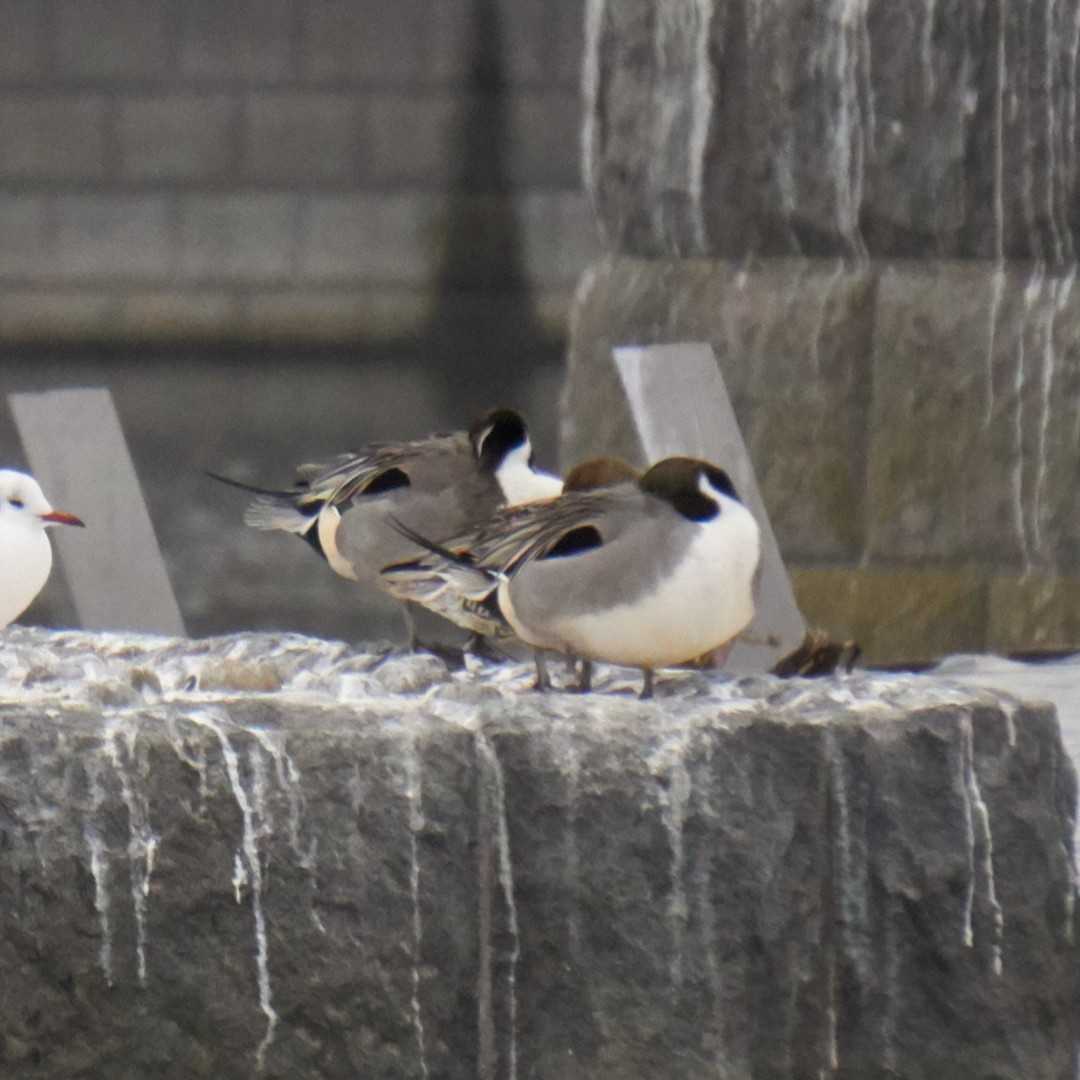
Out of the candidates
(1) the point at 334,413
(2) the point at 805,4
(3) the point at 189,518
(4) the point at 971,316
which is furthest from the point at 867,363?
(1) the point at 334,413

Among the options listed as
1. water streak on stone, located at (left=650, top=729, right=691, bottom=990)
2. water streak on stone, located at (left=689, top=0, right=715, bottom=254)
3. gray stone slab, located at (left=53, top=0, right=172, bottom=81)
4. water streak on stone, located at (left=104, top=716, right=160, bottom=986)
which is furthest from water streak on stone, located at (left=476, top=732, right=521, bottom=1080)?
gray stone slab, located at (left=53, top=0, right=172, bottom=81)

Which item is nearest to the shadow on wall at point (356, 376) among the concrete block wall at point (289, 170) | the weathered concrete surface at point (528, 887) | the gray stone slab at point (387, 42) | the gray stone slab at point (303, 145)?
the concrete block wall at point (289, 170)

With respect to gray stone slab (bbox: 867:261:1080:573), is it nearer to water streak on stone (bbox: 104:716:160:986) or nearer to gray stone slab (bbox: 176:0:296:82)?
water streak on stone (bbox: 104:716:160:986)

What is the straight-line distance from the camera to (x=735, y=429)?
6551mm

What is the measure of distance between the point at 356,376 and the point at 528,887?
16.0 meters

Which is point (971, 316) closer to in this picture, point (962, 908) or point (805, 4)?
point (805, 4)

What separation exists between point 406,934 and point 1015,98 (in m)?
3.53

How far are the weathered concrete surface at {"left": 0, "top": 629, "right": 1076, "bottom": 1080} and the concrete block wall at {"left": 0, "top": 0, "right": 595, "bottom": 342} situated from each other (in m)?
16.0

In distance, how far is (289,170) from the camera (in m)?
20.7

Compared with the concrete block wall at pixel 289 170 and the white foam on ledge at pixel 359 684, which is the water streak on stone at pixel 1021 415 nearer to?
the white foam on ledge at pixel 359 684

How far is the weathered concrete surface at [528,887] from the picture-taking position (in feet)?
14.1

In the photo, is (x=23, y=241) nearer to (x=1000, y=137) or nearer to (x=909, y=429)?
(x=909, y=429)

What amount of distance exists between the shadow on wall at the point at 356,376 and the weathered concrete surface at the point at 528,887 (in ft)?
34.5

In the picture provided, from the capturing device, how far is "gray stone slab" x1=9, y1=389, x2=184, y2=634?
21.5ft
